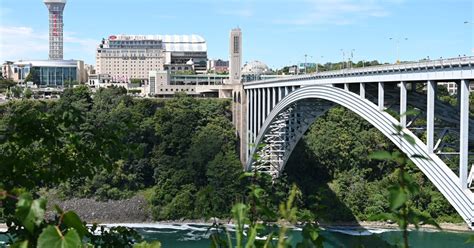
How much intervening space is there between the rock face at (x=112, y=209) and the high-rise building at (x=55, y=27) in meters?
72.3

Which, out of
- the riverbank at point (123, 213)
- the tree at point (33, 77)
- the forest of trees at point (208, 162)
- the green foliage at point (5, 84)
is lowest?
the riverbank at point (123, 213)

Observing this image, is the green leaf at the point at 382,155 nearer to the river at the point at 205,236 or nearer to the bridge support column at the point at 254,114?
the river at the point at 205,236

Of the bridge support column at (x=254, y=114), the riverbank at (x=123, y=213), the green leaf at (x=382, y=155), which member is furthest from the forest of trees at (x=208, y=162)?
the green leaf at (x=382, y=155)

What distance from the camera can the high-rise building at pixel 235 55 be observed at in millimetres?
40750

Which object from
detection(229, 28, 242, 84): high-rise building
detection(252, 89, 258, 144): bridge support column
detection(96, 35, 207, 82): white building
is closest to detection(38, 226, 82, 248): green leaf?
detection(252, 89, 258, 144): bridge support column

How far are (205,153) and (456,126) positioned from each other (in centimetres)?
2383

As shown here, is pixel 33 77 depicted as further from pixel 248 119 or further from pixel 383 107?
pixel 383 107

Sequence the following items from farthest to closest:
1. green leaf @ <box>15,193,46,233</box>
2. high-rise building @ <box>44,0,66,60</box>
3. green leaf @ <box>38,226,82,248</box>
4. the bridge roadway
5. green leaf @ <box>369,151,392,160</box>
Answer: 1. high-rise building @ <box>44,0,66,60</box>
2. the bridge roadway
3. green leaf @ <box>369,151,392,160</box>
4. green leaf @ <box>15,193,46,233</box>
5. green leaf @ <box>38,226,82,248</box>

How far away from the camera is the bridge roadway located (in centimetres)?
1112

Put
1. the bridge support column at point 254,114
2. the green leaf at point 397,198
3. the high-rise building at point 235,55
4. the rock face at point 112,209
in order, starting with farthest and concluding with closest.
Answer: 1. the high-rise building at point 235,55
2. the bridge support column at point 254,114
3. the rock face at point 112,209
4. the green leaf at point 397,198

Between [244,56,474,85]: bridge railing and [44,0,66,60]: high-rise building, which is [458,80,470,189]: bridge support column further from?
[44,0,66,60]: high-rise building

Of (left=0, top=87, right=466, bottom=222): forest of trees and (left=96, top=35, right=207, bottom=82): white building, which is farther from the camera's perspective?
(left=96, top=35, right=207, bottom=82): white building

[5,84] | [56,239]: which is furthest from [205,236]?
[5,84]

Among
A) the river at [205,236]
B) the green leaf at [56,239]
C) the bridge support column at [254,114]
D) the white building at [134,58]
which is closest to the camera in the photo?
the green leaf at [56,239]
